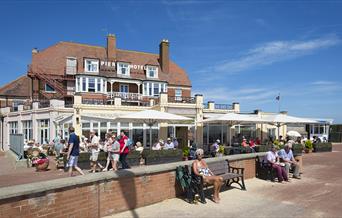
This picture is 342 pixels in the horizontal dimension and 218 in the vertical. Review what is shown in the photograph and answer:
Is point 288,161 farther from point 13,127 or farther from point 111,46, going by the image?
point 111,46

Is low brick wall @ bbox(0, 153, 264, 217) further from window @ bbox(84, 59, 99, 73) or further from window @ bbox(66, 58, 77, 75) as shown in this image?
window @ bbox(66, 58, 77, 75)

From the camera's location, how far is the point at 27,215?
4398mm

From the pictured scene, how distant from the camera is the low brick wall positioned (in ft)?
14.3

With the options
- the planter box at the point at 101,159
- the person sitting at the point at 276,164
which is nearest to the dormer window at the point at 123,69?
the planter box at the point at 101,159

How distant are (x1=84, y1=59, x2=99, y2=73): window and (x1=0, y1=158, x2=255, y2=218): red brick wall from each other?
1065 inches

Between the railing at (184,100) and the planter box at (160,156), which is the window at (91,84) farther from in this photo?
the planter box at (160,156)

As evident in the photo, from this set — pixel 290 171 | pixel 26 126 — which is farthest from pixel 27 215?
pixel 26 126

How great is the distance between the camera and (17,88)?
3812cm

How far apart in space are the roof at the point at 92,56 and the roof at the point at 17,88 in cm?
684

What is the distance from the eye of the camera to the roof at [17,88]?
37.3 metres

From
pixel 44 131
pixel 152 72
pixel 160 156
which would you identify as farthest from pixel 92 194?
pixel 152 72

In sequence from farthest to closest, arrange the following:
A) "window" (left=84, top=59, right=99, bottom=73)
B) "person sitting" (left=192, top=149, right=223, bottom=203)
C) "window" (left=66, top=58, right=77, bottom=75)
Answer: "window" (left=66, top=58, right=77, bottom=75)
"window" (left=84, top=59, right=99, bottom=73)
"person sitting" (left=192, top=149, right=223, bottom=203)

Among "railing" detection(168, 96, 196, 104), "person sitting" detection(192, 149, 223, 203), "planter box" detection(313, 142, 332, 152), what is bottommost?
"planter box" detection(313, 142, 332, 152)

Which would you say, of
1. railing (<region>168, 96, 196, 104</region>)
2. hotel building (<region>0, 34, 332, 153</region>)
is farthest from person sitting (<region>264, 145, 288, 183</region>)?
railing (<region>168, 96, 196, 104</region>)
